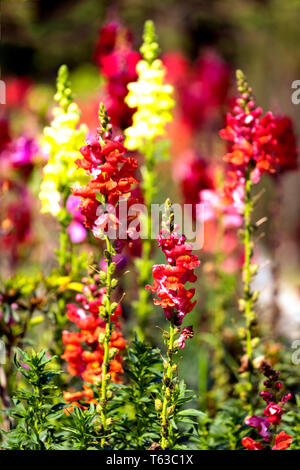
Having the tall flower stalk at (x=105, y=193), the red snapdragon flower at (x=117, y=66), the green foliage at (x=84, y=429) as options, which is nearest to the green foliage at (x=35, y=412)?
the green foliage at (x=84, y=429)

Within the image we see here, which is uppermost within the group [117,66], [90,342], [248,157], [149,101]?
[117,66]

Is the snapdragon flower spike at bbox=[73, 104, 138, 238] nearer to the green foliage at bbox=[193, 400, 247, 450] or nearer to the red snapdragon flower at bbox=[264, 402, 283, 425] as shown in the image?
the red snapdragon flower at bbox=[264, 402, 283, 425]

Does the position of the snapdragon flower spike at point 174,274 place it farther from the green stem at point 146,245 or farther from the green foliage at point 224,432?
the green stem at point 146,245

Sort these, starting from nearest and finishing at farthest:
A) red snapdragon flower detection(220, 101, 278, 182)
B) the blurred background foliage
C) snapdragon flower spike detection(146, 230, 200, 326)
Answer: snapdragon flower spike detection(146, 230, 200, 326) < red snapdragon flower detection(220, 101, 278, 182) < the blurred background foliage

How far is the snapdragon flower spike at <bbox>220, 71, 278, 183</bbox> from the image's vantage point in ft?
7.89

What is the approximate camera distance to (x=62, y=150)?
263 centimetres

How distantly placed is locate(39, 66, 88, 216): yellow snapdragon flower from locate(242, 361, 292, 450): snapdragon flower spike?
1165 mm

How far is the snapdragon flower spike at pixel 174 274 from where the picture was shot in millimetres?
1911

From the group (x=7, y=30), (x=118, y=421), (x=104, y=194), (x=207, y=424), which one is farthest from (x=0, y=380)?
(x=7, y=30)

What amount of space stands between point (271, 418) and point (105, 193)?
96 cm

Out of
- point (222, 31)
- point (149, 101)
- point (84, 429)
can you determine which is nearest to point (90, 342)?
point (84, 429)

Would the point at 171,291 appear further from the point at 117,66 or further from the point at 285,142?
the point at 117,66

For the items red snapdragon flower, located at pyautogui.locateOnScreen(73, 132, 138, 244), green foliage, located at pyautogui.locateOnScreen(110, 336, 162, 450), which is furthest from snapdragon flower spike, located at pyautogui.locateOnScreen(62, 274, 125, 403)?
red snapdragon flower, located at pyautogui.locateOnScreen(73, 132, 138, 244)

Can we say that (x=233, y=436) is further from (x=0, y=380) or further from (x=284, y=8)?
(x=284, y=8)
